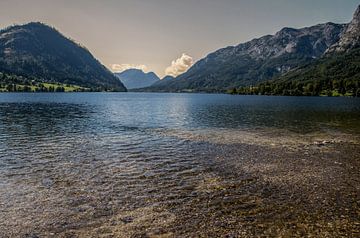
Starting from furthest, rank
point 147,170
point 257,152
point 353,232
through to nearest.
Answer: point 257,152 < point 147,170 < point 353,232

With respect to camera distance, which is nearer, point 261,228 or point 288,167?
point 261,228

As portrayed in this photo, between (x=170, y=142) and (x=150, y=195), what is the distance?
73.5ft

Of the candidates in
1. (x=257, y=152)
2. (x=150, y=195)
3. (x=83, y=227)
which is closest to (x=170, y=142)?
(x=257, y=152)

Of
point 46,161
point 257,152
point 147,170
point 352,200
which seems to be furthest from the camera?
point 257,152

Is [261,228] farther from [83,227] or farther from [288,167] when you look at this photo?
[288,167]

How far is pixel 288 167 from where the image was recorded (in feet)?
96.4

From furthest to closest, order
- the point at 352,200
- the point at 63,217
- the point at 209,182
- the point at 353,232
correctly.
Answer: the point at 209,182 → the point at 352,200 → the point at 63,217 → the point at 353,232

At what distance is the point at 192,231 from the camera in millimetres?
15750

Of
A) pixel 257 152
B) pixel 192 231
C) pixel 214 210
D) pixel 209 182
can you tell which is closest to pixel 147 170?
pixel 209 182

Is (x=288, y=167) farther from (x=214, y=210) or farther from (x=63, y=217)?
(x=63, y=217)

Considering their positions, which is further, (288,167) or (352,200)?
(288,167)

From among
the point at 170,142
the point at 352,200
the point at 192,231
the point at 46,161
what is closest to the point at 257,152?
the point at 170,142

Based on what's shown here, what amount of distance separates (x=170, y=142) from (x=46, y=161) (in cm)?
1809

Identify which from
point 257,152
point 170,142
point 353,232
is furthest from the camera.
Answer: point 170,142
